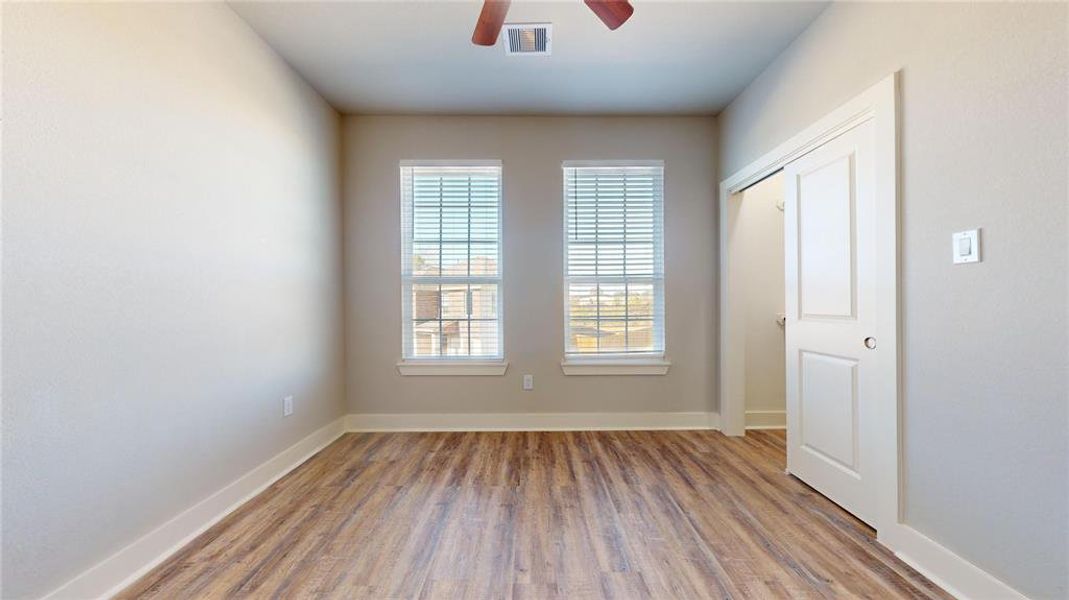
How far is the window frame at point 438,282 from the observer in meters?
3.75

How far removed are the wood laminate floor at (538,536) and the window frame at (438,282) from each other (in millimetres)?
832

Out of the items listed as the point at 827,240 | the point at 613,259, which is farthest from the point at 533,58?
the point at 827,240

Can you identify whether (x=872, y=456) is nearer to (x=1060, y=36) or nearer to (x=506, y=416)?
(x=1060, y=36)

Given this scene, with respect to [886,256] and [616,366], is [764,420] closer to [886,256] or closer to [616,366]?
[616,366]

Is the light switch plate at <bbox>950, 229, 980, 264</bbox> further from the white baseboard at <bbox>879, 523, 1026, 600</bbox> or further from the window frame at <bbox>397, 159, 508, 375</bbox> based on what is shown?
the window frame at <bbox>397, 159, 508, 375</bbox>

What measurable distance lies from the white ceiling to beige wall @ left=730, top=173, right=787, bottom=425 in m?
0.94

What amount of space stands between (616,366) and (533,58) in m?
2.43

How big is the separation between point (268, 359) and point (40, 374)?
4.05 feet

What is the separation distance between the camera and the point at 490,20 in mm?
1789

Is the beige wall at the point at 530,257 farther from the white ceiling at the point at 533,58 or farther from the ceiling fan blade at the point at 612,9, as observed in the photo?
the ceiling fan blade at the point at 612,9

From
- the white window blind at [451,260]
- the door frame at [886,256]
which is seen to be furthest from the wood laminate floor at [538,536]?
the white window blind at [451,260]

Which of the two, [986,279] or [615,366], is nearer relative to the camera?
[986,279]

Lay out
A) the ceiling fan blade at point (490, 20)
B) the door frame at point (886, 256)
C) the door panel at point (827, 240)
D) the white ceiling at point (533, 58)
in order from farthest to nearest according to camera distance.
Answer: the white ceiling at point (533, 58), the door panel at point (827, 240), the door frame at point (886, 256), the ceiling fan blade at point (490, 20)

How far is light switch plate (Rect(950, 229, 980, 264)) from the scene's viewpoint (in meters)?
1.56
